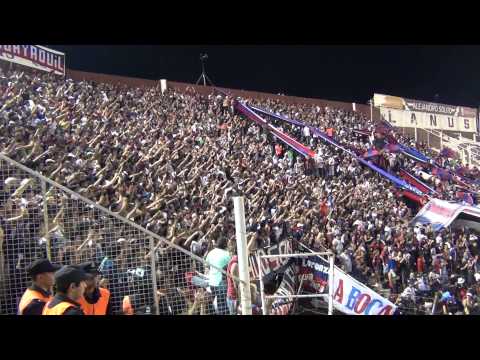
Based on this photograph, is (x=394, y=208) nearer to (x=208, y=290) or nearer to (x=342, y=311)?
(x=342, y=311)

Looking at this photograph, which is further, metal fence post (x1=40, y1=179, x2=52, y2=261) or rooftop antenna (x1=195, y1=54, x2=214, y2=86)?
rooftop antenna (x1=195, y1=54, x2=214, y2=86)

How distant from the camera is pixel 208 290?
5.31 m

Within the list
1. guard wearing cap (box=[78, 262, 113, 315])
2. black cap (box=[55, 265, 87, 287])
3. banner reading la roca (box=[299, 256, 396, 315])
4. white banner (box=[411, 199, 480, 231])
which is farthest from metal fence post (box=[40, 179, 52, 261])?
white banner (box=[411, 199, 480, 231])

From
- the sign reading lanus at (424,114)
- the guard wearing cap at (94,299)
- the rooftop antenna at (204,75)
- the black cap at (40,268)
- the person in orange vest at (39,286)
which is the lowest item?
the guard wearing cap at (94,299)

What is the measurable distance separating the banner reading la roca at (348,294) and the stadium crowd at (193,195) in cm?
125

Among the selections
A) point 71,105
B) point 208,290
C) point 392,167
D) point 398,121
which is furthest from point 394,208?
point 208,290

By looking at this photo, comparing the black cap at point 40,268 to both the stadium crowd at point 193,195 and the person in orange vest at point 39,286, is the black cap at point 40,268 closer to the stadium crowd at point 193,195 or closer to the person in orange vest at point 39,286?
the person in orange vest at point 39,286

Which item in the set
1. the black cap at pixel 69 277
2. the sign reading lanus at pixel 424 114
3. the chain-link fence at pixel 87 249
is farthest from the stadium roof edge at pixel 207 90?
the black cap at pixel 69 277

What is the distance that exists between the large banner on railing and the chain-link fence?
28.1 ft

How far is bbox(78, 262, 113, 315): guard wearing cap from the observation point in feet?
12.5

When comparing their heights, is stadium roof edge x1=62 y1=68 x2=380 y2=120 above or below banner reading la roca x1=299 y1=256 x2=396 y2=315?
above

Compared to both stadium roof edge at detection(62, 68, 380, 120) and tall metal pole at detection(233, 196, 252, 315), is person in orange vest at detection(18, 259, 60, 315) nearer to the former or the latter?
tall metal pole at detection(233, 196, 252, 315)

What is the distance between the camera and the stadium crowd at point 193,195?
16.1 ft

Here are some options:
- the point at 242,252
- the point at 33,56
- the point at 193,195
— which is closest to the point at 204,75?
the point at 33,56
